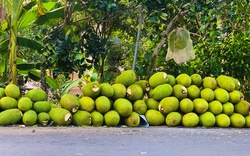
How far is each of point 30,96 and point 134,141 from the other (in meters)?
1.54

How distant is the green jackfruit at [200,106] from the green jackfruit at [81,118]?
4.37ft

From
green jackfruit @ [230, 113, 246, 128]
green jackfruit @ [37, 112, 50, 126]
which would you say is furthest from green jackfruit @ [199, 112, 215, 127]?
green jackfruit @ [37, 112, 50, 126]

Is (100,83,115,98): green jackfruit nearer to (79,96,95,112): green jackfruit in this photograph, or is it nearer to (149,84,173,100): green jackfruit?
(79,96,95,112): green jackfruit

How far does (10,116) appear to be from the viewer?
11.1 ft

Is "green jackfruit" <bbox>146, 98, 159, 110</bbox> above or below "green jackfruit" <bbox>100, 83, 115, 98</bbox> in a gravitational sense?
below

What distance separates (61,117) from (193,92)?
168cm

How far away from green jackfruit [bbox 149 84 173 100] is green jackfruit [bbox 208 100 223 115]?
0.54 m

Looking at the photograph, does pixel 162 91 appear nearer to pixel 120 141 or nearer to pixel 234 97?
pixel 234 97

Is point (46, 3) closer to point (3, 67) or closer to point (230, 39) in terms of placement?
point (3, 67)

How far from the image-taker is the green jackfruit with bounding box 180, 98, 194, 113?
3726mm

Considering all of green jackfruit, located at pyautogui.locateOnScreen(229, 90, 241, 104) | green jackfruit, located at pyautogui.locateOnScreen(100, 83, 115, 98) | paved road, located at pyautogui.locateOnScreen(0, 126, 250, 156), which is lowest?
paved road, located at pyautogui.locateOnScreen(0, 126, 250, 156)

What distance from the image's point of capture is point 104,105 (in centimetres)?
359

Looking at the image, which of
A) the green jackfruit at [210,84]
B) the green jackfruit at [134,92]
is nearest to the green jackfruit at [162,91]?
the green jackfruit at [134,92]

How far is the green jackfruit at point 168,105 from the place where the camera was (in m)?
3.73
